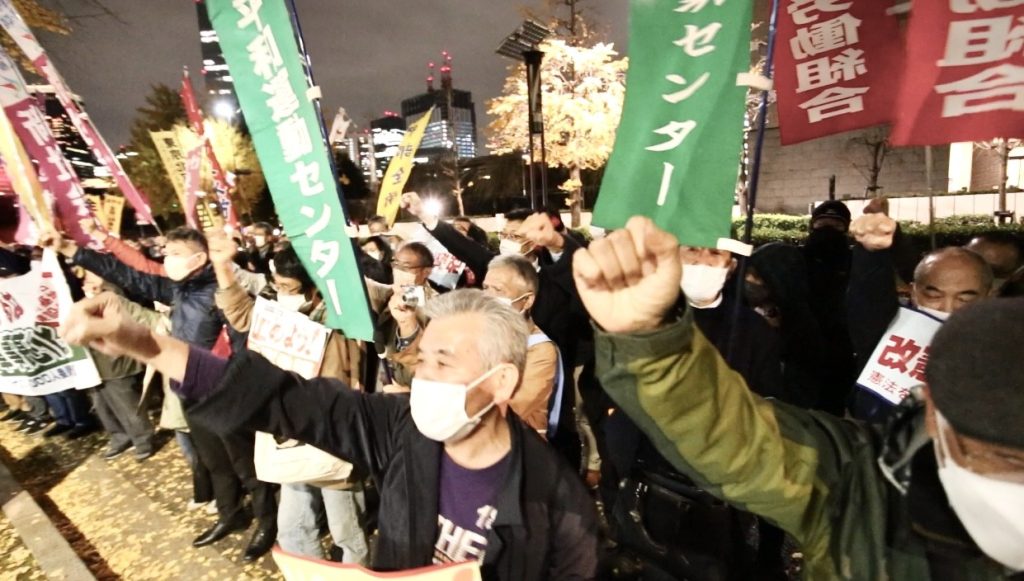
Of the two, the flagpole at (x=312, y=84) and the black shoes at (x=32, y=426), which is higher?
the flagpole at (x=312, y=84)

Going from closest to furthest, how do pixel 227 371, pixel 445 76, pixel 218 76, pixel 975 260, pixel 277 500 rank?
pixel 227 371, pixel 975 260, pixel 277 500, pixel 445 76, pixel 218 76

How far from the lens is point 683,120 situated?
6.74 feet

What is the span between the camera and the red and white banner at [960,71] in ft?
7.79

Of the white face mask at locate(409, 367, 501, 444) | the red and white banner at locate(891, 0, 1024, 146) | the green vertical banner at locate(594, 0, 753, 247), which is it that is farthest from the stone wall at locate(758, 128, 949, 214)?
the white face mask at locate(409, 367, 501, 444)

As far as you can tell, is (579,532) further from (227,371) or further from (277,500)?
(277,500)

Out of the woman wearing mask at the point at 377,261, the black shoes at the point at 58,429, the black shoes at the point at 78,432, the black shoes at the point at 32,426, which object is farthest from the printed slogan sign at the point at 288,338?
the black shoes at the point at 32,426

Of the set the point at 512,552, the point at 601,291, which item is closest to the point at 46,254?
the point at 512,552

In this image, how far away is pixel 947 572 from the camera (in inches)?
46.7

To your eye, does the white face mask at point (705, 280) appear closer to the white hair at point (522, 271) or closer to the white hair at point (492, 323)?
the white hair at point (522, 271)

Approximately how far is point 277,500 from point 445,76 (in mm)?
34566

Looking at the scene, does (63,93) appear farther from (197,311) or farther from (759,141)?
(759,141)

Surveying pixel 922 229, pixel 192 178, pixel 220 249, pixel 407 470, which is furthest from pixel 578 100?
pixel 407 470

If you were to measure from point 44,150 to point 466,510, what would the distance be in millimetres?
5655

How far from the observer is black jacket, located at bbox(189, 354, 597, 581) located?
5.70 ft
